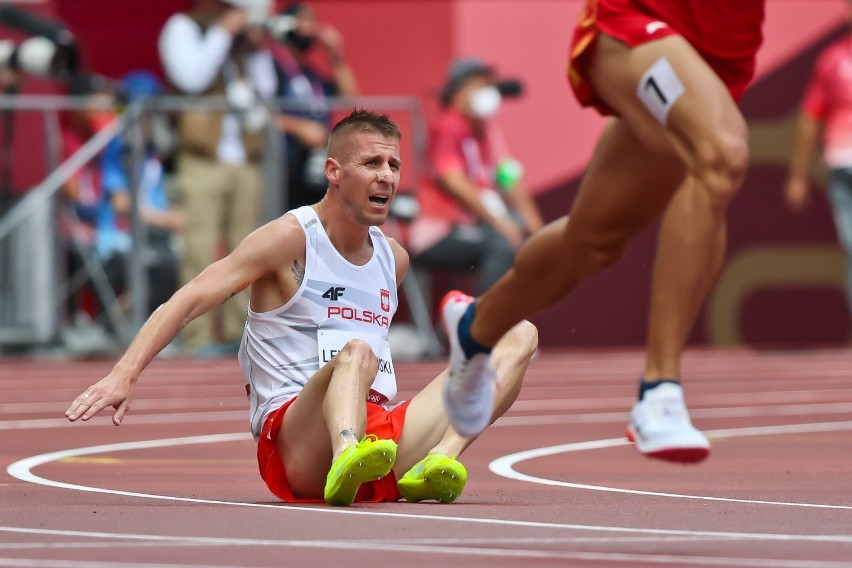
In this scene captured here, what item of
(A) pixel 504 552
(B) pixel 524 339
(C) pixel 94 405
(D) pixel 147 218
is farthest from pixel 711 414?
(D) pixel 147 218

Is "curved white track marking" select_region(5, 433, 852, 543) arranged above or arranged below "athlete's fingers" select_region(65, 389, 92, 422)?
below

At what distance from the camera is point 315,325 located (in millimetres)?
6922

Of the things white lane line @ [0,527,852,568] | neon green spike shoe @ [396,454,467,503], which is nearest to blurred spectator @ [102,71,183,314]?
neon green spike shoe @ [396,454,467,503]

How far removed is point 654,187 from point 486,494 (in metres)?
1.74

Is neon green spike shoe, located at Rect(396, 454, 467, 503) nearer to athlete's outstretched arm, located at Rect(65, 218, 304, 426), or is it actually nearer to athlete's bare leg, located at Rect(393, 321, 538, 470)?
athlete's bare leg, located at Rect(393, 321, 538, 470)

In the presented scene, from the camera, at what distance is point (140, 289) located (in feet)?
53.3

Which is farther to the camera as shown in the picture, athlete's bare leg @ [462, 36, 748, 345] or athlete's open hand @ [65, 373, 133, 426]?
athlete's open hand @ [65, 373, 133, 426]

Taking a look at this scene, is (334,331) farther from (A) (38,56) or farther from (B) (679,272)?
(A) (38,56)

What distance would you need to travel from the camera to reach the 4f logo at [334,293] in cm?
690

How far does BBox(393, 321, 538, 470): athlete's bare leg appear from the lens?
271 inches

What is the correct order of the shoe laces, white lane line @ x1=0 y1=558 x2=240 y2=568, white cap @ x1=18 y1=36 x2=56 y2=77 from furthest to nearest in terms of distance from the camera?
white cap @ x1=18 y1=36 x2=56 y2=77
the shoe laces
white lane line @ x1=0 y1=558 x2=240 y2=568

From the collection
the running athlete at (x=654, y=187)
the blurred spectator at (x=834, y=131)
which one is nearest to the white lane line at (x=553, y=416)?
the running athlete at (x=654, y=187)

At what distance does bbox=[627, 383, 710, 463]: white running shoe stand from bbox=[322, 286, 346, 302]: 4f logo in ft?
5.59

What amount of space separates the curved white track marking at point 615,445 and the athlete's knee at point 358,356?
114 cm
